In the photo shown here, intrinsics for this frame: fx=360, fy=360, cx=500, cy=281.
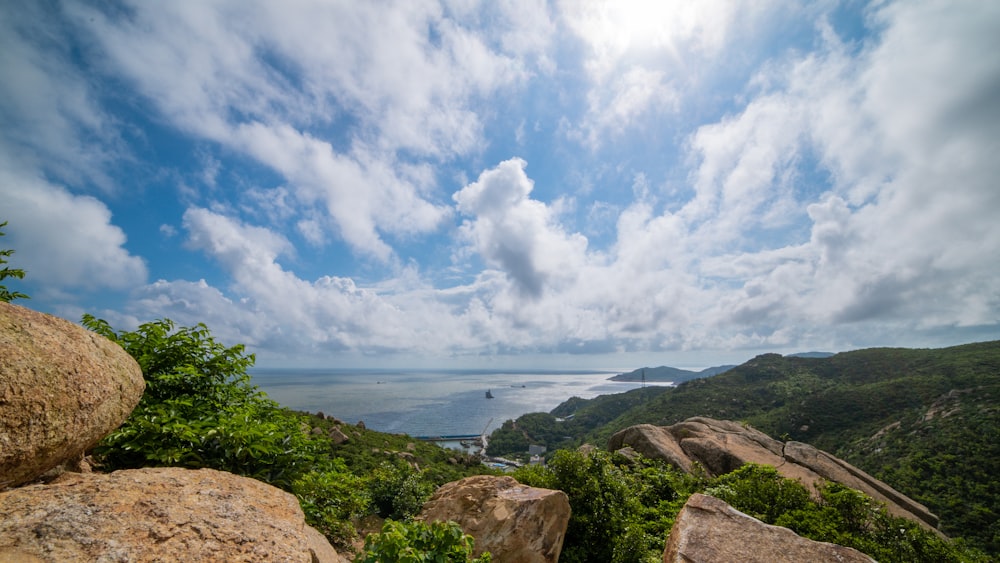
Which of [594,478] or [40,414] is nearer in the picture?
[40,414]

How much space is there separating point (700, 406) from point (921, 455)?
31.1 m

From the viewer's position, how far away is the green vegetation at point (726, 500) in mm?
6848

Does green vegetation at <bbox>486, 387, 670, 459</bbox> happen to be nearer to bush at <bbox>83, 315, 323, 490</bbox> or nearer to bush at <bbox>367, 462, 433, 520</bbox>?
→ bush at <bbox>367, 462, 433, 520</bbox>

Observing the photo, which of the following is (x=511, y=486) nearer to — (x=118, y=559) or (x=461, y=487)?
(x=461, y=487)


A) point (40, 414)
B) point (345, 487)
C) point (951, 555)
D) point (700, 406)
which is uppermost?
point (40, 414)

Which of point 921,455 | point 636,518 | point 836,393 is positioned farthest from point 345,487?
point 836,393

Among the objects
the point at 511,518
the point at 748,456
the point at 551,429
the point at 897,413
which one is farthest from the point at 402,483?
the point at 551,429

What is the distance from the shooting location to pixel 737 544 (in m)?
5.30

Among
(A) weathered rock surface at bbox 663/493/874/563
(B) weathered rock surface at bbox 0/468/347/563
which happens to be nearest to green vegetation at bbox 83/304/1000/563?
(B) weathered rock surface at bbox 0/468/347/563

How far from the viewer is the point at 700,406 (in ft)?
190

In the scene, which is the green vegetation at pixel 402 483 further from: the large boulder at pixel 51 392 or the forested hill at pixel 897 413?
the large boulder at pixel 51 392

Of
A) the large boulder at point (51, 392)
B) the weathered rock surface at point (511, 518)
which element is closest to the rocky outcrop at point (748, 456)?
the weathered rock surface at point (511, 518)

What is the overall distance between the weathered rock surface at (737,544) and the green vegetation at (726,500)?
1.72 meters

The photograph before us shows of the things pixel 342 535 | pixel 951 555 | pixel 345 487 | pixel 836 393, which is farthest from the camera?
pixel 836 393
